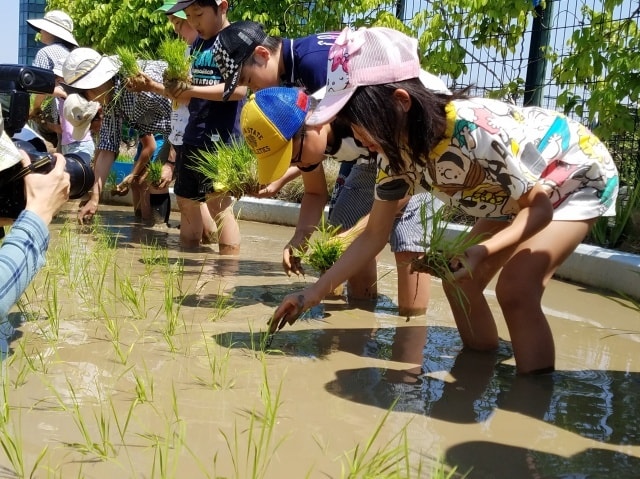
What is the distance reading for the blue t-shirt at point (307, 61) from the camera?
361 centimetres

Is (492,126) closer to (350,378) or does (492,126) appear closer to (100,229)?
(350,378)

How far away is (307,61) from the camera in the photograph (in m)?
3.61

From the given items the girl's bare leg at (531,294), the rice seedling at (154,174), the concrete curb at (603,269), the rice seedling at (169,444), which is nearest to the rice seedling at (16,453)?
the rice seedling at (169,444)

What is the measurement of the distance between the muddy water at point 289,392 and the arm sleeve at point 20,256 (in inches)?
11.7

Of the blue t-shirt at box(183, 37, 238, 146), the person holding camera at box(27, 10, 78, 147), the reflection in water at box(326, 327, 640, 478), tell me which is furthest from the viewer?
the person holding camera at box(27, 10, 78, 147)

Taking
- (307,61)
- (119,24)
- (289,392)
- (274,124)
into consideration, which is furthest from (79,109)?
(119,24)

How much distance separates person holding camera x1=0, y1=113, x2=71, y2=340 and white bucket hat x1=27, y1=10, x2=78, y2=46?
4.90 metres

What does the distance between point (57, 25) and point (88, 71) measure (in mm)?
1826

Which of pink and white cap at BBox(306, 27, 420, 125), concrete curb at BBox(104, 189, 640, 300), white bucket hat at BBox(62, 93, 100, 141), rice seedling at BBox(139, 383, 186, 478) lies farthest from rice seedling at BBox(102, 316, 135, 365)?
white bucket hat at BBox(62, 93, 100, 141)

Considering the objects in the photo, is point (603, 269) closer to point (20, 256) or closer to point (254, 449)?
point (254, 449)

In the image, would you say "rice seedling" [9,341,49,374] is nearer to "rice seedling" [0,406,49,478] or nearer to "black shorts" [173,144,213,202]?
"rice seedling" [0,406,49,478]

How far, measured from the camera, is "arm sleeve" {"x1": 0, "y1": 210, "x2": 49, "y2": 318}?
185cm

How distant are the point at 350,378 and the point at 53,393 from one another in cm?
92

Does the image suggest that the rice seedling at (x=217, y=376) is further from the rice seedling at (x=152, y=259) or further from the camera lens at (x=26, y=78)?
the rice seedling at (x=152, y=259)
